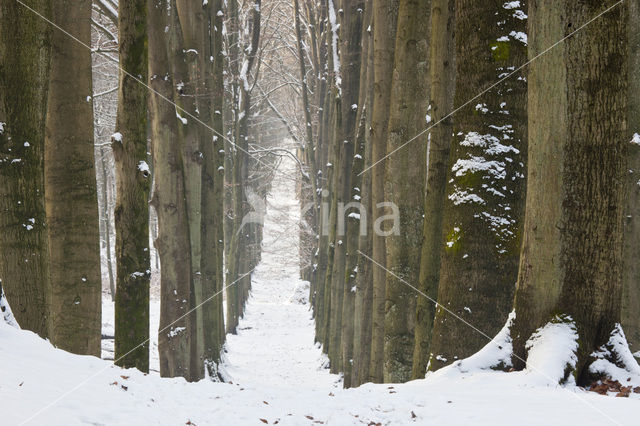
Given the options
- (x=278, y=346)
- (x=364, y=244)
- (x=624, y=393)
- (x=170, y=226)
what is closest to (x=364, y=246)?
(x=364, y=244)

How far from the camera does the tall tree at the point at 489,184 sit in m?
4.89

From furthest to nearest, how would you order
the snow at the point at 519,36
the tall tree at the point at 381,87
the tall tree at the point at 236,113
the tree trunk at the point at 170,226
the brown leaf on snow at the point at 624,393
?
the tall tree at the point at 236,113, the tall tree at the point at 381,87, the tree trunk at the point at 170,226, the snow at the point at 519,36, the brown leaf on snow at the point at 624,393

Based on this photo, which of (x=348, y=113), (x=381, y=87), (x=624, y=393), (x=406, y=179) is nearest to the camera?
(x=624, y=393)

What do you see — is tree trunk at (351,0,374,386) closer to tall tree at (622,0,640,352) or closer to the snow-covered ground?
tall tree at (622,0,640,352)

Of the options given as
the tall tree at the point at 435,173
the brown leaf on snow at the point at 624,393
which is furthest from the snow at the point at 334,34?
the brown leaf on snow at the point at 624,393

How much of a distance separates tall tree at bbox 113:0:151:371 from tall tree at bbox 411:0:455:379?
3225mm

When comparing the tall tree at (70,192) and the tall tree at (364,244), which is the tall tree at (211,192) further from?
the tall tree at (70,192)

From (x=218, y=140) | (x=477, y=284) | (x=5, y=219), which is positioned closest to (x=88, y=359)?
(x=5, y=219)

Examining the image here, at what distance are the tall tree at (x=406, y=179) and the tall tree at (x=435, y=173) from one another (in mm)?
1032

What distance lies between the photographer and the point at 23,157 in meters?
4.89

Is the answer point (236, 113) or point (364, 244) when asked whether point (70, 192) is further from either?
point (236, 113)

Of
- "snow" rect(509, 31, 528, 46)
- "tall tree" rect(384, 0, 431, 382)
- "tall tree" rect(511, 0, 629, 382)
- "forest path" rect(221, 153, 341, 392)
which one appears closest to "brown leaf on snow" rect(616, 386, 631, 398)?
"tall tree" rect(511, 0, 629, 382)

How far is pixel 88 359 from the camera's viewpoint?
14.9 ft

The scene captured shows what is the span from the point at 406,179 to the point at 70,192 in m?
4.13
